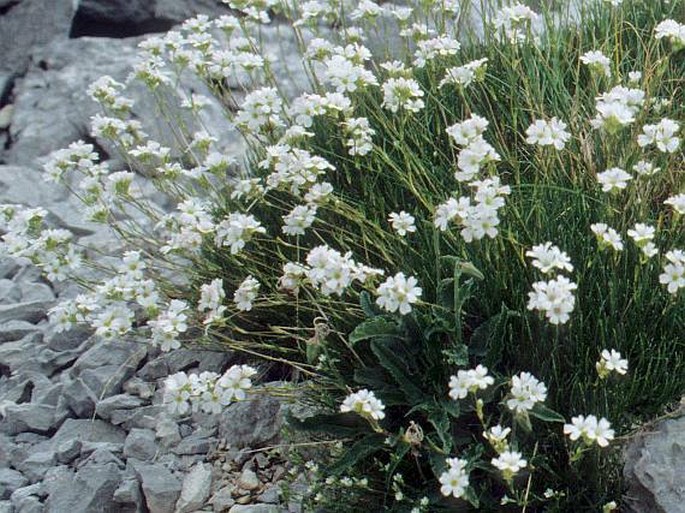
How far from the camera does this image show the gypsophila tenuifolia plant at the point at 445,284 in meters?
2.61

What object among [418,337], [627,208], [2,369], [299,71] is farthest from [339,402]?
[299,71]

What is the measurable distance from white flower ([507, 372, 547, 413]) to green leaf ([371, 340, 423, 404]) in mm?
390

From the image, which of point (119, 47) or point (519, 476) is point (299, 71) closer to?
point (119, 47)

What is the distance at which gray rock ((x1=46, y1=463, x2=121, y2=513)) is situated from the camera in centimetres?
311

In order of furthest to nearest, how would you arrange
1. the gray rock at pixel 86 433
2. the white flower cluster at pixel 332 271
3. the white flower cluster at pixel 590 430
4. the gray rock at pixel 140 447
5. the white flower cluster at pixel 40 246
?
the gray rock at pixel 86 433, the gray rock at pixel 140 447, the white flower cluster at pixel 40 246, the white flower cluster at pixel 332 271, the white flower cluster at pixel 590 430

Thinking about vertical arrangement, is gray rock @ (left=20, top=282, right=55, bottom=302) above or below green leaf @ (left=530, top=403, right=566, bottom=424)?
below

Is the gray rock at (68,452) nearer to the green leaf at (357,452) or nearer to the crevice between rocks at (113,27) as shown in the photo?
the green leaf at (357,452)

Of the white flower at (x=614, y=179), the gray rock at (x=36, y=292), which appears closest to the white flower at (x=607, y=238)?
the white flower at (x=614, y=179)

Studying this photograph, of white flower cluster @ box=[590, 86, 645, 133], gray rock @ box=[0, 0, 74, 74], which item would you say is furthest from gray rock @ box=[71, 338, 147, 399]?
gray rock @ box=[0, 0, 74, 74]

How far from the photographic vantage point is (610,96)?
9.01 ft

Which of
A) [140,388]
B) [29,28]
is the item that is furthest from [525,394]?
[29,28]

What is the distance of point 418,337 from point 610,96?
0.85 m

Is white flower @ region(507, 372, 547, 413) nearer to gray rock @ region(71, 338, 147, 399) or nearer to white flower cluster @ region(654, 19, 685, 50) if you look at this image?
white flower cluster @ region(654, 19, 685, 50)

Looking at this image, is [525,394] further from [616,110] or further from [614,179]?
[616,110]
